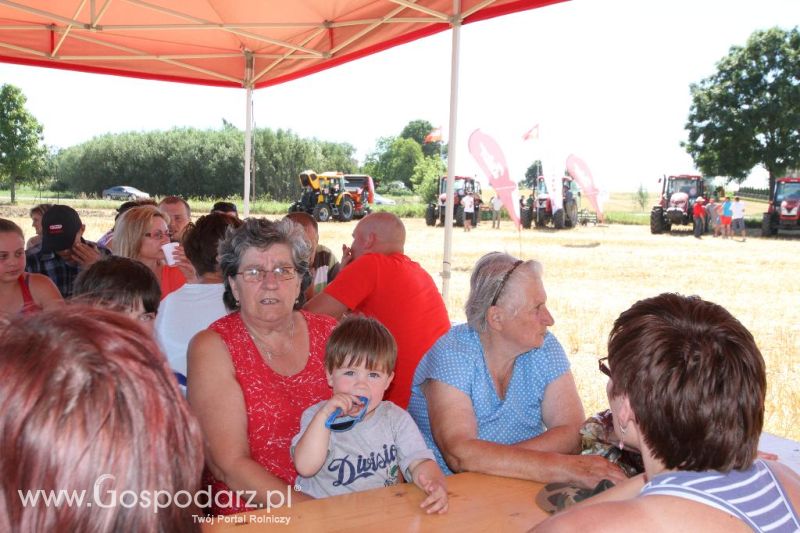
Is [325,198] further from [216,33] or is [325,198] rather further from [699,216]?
[216,33]

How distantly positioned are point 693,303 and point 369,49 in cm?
472

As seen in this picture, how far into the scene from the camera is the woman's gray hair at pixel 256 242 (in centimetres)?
228

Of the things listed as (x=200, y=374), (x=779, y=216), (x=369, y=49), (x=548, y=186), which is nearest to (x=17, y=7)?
(x=369, y=49)

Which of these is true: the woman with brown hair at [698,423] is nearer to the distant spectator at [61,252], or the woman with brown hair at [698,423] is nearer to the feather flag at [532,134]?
the distant spectator at [61,252]

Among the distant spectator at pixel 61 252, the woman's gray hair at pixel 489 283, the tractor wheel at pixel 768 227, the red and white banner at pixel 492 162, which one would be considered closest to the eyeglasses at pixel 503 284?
the woman's gray hair at pixel 489 283

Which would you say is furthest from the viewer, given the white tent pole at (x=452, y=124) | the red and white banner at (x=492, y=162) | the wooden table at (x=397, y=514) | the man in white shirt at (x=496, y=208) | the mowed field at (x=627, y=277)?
the man in white shirt at (x=496, y=208)

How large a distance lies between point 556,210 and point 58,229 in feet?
70.4

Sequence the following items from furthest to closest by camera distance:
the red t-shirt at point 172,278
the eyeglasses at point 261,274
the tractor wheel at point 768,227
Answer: the tractor wheel at point 768,227
the red t-shirt at point 172,278
the eyeglasses at point 261,274

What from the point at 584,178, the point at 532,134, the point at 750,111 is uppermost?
the point at 750,111

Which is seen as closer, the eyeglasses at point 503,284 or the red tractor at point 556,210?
the eyeglasses at point 503,284

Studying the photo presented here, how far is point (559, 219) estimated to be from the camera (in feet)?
80.5

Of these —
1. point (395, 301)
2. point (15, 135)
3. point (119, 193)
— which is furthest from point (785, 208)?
point (119, 193)

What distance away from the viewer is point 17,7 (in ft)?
15.7

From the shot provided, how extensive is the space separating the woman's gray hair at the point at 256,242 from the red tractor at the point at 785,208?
77.5ft
